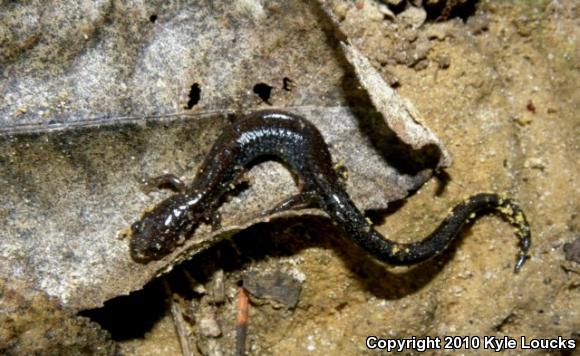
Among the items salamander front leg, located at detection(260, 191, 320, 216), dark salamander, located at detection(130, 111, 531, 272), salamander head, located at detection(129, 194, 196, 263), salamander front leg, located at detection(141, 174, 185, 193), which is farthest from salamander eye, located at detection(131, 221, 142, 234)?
salamander front leg, located at detection(260, 191, 320, 216)

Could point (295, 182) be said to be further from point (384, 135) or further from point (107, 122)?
point (107, 122)

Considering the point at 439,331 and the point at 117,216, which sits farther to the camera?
the point at 439,331

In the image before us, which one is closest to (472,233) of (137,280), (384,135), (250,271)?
(384,135)

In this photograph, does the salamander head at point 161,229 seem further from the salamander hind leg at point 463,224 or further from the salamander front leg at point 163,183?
the salamander hind leg at point 463,224

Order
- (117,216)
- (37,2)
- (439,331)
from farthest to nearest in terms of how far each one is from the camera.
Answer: (439,331) < (117,216) < (37,2)

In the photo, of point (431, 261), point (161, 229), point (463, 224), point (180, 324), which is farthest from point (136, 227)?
point (463, 224)

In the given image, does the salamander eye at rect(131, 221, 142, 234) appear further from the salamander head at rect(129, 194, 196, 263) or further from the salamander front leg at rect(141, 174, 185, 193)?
the salamander front leg at rect(141, 174, 185, 193)
